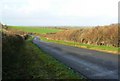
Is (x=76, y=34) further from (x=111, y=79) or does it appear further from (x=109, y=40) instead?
(x=111, y=79)

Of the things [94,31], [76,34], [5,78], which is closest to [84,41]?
[94,31]

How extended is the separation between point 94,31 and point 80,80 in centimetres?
3680

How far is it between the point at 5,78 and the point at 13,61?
13.0ft

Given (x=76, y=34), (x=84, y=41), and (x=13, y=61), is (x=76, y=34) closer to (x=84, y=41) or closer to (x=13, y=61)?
(x=84, y=41)

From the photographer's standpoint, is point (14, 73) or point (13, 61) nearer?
point (14, 73)

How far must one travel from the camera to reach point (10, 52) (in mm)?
16594

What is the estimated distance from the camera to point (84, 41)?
5659 cm

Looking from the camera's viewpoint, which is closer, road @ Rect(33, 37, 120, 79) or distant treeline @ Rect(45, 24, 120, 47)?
road @ Rect(33, 37, 120, 79)

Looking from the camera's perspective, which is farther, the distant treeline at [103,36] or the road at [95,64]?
the distant treeline at [103,36]

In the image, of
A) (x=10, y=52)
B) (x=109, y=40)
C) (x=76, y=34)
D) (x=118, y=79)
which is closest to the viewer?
(x=118, y=79)

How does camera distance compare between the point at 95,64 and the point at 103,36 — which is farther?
the point at 103,36

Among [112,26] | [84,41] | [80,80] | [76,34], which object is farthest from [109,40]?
[80,80]

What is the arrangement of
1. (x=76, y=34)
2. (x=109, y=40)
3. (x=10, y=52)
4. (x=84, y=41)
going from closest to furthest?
(x=10, y=52)
(x=109, y=40)
(x=84, y=41)
(x=76, y=34)

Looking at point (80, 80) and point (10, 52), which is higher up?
point (10, 52)
